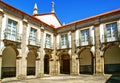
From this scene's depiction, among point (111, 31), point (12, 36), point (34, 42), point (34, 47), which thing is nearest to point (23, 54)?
point (34, 47)

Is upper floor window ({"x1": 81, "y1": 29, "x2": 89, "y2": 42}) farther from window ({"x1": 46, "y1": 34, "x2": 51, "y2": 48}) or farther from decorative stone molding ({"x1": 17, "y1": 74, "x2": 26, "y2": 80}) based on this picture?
decorative stone molding ({"x1": 17, "y1": 74, "x2": 26, "y2": 80})

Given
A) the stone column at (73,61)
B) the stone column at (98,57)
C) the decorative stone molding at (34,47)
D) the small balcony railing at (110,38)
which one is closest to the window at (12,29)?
the decorative stone molding at (34,47)

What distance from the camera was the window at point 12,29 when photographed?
15.0 meters

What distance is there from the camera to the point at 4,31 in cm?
1428

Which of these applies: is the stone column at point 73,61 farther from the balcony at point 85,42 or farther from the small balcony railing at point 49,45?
the small balcony railing at point 49,45

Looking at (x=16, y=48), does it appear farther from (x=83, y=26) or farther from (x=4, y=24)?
(x=83, y=26)

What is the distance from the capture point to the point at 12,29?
51.0ft

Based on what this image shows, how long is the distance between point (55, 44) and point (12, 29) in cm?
811

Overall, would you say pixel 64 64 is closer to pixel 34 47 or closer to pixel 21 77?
pixel 34 47

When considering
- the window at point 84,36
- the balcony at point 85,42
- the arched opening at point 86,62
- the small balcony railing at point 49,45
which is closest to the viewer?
the balcony at point 85,42

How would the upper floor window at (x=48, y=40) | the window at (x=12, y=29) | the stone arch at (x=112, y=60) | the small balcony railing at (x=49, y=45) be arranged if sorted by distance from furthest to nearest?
1. the upper floor window at (x=48, y=40)
2. the small balcony railing at (x=49, y=45)
3. the stone arch at (x=112, y=60)
4. the window at (x=12, y=29)

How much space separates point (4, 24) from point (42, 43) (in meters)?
6.23

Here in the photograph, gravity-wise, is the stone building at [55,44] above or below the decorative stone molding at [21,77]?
above

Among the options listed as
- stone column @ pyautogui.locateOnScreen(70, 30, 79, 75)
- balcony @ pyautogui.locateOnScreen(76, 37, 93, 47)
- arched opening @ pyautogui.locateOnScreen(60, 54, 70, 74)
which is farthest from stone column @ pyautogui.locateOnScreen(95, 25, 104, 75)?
arched opening @ pyautogui.locateOnScreen(60, 54, 70, 74)
